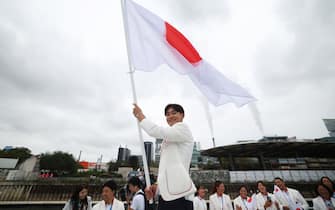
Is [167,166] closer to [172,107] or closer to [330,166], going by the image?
[172,107]

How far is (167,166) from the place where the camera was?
1485 mm

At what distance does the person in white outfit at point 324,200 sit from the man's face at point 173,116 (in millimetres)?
4854

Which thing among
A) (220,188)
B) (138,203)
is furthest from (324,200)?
(138,203)

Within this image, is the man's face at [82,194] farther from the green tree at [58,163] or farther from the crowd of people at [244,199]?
the green tree at [58,163]

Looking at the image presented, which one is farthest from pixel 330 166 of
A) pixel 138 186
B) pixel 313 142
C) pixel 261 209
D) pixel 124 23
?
pixel 124 23

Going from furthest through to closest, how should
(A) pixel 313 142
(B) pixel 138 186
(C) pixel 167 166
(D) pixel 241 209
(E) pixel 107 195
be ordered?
1. (A) pixel 313 142
2. (D) pixel 241 209
3. (B) pixel 138 186
4. (E) pixel 107 195
5. (C) pixel 167 166

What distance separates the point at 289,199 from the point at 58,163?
36227 millimetres

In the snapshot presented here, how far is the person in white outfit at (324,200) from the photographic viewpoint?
Answer: 386 cm

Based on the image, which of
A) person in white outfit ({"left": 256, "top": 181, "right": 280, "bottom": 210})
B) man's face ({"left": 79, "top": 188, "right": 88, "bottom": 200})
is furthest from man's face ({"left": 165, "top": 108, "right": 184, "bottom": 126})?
person in white outfit ({"left": 256, "top": 181, "right": 280, "bottom": 210})


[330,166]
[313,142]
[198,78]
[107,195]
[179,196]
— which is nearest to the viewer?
[179,196]

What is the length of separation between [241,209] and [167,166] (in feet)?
14.6

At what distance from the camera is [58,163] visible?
98.6ft

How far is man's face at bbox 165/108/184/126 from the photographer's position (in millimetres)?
1757

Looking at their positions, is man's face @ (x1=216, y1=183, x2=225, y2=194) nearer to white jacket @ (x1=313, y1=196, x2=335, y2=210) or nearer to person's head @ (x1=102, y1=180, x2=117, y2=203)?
white jacket @ (x1=313, y1=196, x2=335, y2=210)
